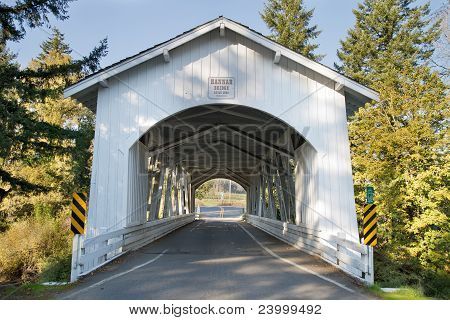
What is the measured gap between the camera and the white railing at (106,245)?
646cm

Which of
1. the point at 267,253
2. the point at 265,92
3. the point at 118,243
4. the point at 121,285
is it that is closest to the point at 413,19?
the point at 265,92

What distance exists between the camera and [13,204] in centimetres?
1761

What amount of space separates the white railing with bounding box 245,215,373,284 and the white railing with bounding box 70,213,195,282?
180 inches

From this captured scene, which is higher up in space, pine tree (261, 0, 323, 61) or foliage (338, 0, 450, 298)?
pine tree (261, 0, 323, 61)

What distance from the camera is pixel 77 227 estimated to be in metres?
6.73

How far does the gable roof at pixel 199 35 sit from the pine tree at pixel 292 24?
22164 mm

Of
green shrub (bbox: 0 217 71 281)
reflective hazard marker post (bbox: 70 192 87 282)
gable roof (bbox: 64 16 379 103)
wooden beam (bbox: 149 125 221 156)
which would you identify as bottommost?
green shrub (bbox: 0 217 71 281)

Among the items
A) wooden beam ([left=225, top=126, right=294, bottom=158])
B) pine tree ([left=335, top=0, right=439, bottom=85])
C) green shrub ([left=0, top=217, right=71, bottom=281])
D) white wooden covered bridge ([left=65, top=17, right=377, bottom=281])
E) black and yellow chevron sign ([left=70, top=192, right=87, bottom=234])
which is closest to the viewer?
black and yellow chevron sign ([left=70, top=192, right=87, bottom=234])

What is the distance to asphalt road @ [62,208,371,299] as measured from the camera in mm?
5344

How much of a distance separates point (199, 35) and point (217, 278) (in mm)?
6293

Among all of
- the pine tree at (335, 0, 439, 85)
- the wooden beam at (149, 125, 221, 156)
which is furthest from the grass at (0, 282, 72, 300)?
the pine tree at (335, 0, 439, 85)

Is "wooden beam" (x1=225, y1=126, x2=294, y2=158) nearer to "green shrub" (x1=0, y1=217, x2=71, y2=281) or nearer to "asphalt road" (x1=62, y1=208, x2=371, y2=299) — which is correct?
"asphalt road" (x1=62, y1=208, x2=371, y2=299)

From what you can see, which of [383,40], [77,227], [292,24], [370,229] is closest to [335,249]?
[370,229]

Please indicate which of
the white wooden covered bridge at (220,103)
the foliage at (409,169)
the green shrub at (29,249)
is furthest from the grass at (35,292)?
the foliage at (409,169)
